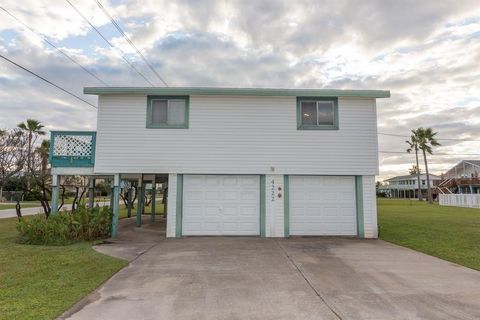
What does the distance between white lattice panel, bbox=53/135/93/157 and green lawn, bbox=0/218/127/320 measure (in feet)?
11.6

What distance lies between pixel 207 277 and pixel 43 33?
10200 millimetres

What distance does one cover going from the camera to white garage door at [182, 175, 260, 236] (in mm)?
11969

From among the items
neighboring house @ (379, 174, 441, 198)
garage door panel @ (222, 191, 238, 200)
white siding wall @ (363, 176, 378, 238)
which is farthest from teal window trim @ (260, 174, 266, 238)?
neighboring house @ (379, 174, 441, 198)

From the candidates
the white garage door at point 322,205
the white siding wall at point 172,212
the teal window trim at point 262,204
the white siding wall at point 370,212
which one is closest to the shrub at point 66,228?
the white siding wall at point 172,212

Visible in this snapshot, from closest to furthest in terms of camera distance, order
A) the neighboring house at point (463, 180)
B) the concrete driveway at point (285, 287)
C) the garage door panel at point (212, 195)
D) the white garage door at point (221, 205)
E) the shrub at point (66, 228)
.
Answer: the concrete driveway at point (285, 287)
the shrub at point (66, 228)
the white garage door at point (221, 205)
the garage door panel at point (212, 195)
the neighboring house at point (463, 180)

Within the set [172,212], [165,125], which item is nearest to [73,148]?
[165,125]

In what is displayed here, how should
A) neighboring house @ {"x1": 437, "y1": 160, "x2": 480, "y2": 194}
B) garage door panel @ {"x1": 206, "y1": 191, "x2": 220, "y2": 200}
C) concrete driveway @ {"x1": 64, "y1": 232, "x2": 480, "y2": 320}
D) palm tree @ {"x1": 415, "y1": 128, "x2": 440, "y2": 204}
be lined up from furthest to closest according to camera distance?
neighboring house @ {"x1": 437, "y1": 160, "x2": 480, "y2": 194}
palm tree @ {"x1": 415, "y1": 128, "x2": 440, "y2": 204}
garage door panel @ {"x1": 206, "y1": 191, "x2": 220, "y2": 200}
concrete driveway @ {"x1": 64, "y1": 232, "x2": 480, "y2": 320}

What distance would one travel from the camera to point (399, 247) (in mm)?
10086

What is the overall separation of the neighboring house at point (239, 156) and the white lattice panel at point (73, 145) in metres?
0.04

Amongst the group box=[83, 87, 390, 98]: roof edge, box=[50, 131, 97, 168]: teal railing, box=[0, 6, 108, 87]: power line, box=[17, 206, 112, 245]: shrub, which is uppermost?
box=[0, 6, 108, 87]: power line

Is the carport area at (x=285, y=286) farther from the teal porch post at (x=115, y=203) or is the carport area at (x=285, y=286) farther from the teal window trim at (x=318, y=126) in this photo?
the teal window trim at (x=318, y=126)

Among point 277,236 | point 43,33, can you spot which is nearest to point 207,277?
point 277,236

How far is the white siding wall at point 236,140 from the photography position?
1201cm

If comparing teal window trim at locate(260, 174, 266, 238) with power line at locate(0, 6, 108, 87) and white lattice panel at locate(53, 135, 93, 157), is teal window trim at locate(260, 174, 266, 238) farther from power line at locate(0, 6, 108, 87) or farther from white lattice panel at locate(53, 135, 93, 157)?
power line at locate(0, 6, 108, 87)
